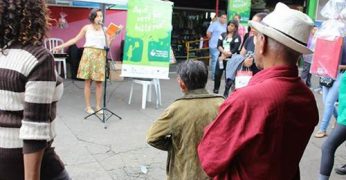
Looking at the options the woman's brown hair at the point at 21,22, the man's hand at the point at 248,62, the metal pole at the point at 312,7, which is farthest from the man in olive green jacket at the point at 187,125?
the metal pole at the point at 312,7

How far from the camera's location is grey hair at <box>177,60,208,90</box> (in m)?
2.71

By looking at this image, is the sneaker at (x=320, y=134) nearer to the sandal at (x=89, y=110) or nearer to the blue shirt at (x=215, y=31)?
the sandal at (x=89, y=110)

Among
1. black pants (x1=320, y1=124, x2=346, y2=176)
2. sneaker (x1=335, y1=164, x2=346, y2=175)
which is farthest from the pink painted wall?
black pants (x1=320, y1=124, x2=346, y2=176)

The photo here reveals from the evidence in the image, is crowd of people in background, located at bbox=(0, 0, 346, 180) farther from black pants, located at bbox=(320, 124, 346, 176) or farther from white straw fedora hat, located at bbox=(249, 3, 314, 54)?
black pants, located at bbox=(320, 124, 346, 176)

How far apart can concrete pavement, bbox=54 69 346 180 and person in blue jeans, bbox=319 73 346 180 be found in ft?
2.43

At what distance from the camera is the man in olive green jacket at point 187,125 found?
259 cm

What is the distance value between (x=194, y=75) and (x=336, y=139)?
1.80 m

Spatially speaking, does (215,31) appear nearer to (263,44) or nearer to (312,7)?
(312,7)

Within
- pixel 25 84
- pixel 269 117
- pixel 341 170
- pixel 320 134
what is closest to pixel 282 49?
pixel 269 117

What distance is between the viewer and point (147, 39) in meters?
6.97

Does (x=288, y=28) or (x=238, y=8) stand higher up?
(x=238, y=8)

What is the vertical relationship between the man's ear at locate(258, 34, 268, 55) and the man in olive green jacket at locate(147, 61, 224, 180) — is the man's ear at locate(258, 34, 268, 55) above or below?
above

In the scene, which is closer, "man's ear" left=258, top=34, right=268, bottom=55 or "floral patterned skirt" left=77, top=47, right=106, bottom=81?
"man's ear" left=258, top=34, right=268, bottom=55

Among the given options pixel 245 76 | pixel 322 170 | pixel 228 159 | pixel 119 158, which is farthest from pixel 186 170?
pixel 245 76
